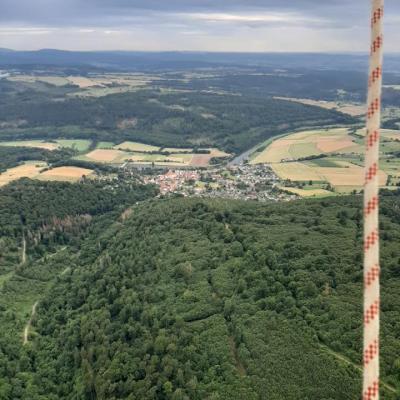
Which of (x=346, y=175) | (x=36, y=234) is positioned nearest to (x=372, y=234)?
(x=36, y=234)

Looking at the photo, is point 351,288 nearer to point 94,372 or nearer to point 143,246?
point 94,372

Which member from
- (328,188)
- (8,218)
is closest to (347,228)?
(328,188)

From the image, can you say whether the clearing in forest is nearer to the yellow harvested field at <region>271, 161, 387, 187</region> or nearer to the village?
the village

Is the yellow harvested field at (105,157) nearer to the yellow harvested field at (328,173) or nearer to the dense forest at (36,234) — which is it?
the dense forest at (36,234)

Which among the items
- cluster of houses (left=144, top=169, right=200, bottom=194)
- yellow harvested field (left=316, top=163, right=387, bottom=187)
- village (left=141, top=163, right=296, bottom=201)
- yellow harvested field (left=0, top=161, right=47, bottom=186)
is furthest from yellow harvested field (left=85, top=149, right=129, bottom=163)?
yellow harvested field (left=316, top=163, right=387, bottom=187)

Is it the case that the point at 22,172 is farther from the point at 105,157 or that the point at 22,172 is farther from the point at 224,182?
the point at 224,182

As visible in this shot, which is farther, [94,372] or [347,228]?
[347,228]
